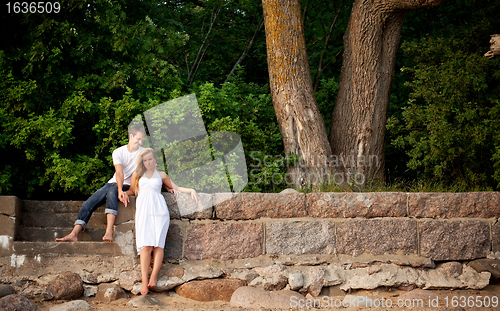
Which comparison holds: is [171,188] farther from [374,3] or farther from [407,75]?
[407,75]

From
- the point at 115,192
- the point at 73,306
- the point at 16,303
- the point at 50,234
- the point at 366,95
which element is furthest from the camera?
the point at 366,95

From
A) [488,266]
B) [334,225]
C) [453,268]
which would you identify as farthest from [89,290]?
[488,266]

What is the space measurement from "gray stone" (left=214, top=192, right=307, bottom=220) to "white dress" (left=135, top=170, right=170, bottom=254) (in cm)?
57

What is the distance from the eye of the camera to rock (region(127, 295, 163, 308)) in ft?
12.3

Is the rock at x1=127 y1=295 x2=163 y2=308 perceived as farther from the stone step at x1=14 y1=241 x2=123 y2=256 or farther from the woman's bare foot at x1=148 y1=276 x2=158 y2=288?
the stone step at x1=14 y1=241 x2=123 y2=256

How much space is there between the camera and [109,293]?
3.91 meters

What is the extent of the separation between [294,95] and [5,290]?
3.70 m

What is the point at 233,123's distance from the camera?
4.99 metres

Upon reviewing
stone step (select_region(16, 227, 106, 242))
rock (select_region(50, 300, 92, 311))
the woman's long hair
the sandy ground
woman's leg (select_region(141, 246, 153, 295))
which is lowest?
the sandy ground

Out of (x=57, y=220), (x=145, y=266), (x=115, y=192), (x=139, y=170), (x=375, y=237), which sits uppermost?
(x=139, y=170)

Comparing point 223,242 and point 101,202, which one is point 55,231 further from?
point 223,242

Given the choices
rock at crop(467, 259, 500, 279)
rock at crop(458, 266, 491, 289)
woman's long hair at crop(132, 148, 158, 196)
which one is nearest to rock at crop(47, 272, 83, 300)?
woman's long hair at crop(132, 148, 158, 196)

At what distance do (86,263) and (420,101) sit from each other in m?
5.58

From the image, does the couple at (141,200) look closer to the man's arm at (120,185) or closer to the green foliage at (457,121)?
the man's arm at (120,185)
